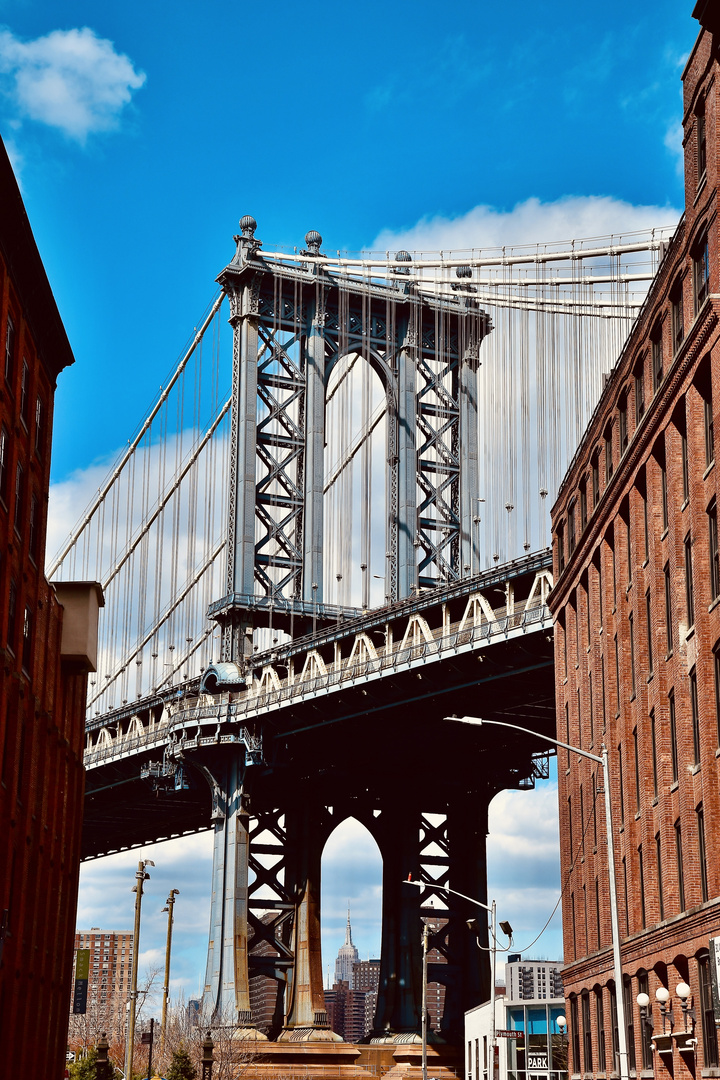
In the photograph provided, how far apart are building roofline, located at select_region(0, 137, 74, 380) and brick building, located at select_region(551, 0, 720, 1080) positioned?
17.4 m

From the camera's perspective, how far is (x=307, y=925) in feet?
286

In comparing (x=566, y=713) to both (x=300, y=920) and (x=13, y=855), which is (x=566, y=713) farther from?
(x=300, y=920)

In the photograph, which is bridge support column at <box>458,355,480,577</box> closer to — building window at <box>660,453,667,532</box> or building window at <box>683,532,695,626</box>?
building window at <box>660,453,667,532</box>

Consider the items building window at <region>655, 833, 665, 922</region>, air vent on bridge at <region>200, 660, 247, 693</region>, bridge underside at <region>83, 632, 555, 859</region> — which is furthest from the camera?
air vent on bridge at <region>200, 660, 247, 693</region>

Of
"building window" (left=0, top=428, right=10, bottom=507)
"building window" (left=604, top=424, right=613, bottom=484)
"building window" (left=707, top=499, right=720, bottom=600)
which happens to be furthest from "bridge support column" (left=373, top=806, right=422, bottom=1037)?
"building window" (left=707, top=499, right=720, bottom=600)

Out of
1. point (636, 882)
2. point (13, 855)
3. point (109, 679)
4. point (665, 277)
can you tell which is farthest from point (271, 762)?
point (665, 277)

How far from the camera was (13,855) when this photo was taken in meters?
47.4

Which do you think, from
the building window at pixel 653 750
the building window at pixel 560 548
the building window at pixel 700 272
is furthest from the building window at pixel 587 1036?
the building window at pixel 700 272

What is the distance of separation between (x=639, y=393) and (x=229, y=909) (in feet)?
156

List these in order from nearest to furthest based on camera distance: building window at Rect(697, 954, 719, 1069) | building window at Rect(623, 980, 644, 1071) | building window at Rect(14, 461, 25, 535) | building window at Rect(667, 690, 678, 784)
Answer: building window at Rect(697, 954, 719, 1069)
building window at Rect(667, 690, 678, 784)
building window at Rect(623, 980, 644, 1071)
building window at Rect(14, 461, 25, 535)

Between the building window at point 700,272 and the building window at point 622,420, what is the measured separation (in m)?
9.17

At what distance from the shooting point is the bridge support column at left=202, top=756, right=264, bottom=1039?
262 feet

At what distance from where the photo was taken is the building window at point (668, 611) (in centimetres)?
3806

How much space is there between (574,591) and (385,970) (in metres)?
41.1
